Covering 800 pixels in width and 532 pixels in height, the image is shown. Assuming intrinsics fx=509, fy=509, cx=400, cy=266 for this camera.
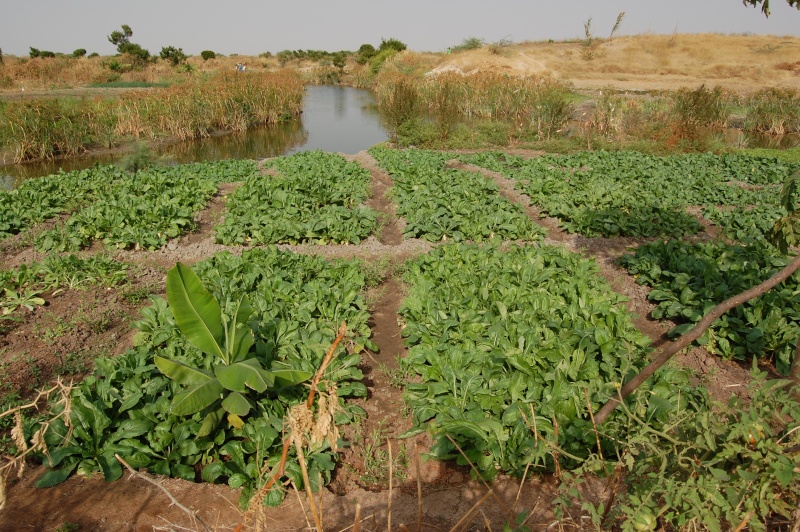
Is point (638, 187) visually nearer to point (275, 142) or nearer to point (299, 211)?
point (299, 211)

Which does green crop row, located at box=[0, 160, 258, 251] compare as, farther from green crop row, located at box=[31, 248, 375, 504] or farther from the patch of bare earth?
green crop row, located at box=[31, 248, 375, 504]

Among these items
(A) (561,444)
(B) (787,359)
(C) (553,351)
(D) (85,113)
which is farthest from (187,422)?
(D) (85,113)

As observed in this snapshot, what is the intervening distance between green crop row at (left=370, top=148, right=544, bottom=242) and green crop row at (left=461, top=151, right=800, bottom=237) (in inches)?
41.8

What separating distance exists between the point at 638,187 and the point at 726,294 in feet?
18.4

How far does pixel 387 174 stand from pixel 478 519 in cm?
1036

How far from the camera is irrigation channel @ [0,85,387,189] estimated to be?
16953mm

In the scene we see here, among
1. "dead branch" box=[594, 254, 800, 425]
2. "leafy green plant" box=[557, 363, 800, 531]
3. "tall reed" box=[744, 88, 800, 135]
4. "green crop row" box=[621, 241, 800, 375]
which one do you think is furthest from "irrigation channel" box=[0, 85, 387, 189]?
"tall reed" box=[744, 88, 800, 135]

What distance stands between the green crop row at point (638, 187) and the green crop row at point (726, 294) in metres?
2.07

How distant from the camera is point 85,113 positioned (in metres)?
18.3

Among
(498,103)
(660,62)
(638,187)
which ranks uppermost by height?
(660,62)

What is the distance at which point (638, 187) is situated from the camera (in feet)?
35.3

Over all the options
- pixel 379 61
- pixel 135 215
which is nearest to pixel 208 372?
pixel 135 215

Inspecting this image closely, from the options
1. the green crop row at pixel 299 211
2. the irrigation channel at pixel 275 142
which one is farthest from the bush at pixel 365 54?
the green crop row at pixel 299 211

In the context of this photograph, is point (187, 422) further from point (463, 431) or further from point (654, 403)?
point (654, 403)
